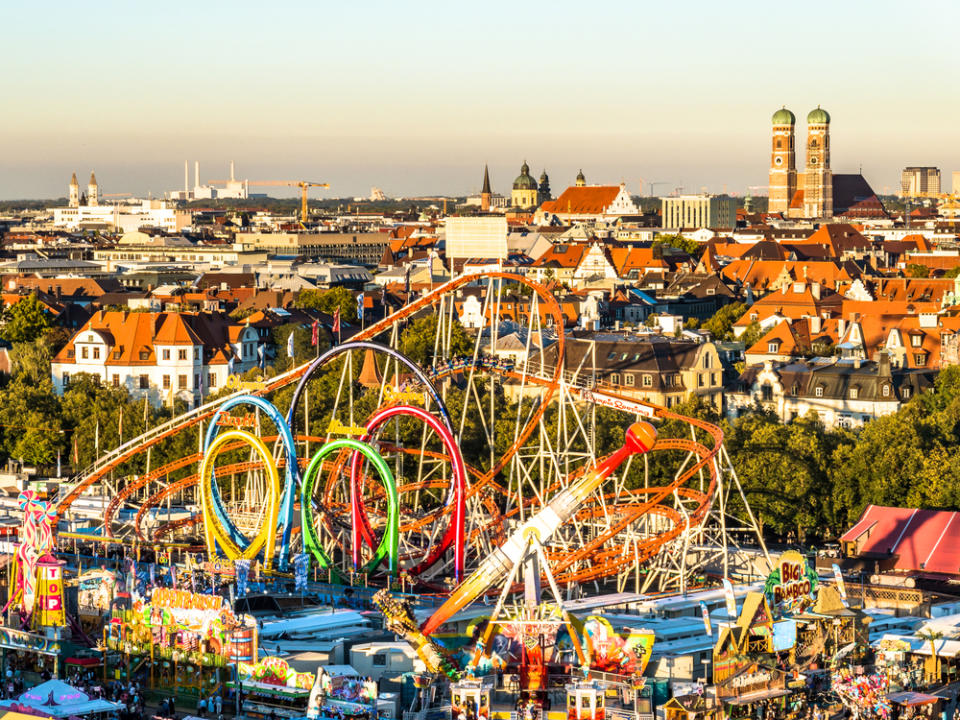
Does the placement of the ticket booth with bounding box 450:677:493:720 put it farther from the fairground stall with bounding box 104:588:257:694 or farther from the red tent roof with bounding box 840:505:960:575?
the red tent roof with bounding box 840:505:960:575

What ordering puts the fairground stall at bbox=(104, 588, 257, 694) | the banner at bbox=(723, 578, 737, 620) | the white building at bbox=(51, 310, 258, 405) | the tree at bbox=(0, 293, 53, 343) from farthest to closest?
the tree at bbox=(0, 293, 53, 343)
the white building at bbox=(51, 310, 258, 405)
the banner at bbox=(723, 578, 737, 620)
the fairground stall at bbox=(104, 588, 257, 694)

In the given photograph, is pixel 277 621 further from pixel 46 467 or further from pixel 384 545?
pixel 46 467

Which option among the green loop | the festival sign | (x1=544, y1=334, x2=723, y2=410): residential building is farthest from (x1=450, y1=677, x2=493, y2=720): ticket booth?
(x1=544, y1=334, x2=723, y2=410): residential building

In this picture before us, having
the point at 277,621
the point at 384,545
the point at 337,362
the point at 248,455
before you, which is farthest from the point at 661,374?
the point at 277,621

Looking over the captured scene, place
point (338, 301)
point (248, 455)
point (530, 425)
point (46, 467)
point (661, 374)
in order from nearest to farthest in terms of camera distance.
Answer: point (530, 425) < point (248, 455) < point (46, 467) < point (661, 374) < point (338, 301)

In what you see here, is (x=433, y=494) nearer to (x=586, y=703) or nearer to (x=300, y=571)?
(x=300, y=571)

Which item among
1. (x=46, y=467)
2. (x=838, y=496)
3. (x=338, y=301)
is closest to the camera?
(x=838, y=496)
